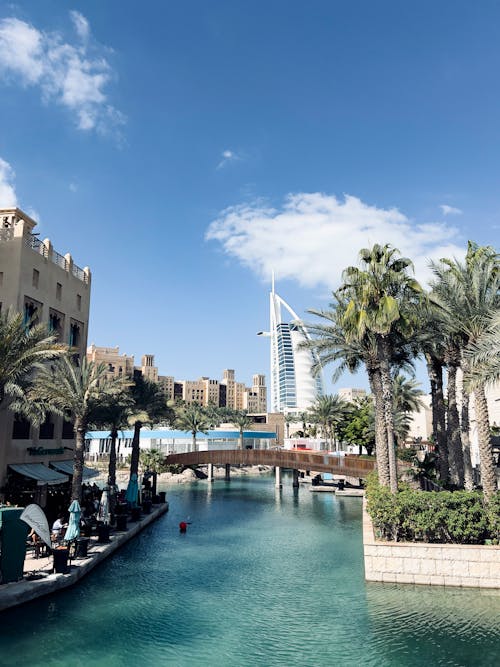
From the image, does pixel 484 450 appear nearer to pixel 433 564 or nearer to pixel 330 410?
pixel 433 564

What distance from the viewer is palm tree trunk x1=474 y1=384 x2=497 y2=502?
797 inches

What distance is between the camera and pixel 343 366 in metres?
32.3

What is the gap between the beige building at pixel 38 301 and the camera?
28.1 meters

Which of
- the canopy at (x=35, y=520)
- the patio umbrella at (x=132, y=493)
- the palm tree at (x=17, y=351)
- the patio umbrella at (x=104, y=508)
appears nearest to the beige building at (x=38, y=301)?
the palm tree at (x=17, y=351)

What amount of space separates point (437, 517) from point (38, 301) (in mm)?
24530

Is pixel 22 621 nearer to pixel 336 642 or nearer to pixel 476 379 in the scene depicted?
pixel 336 642

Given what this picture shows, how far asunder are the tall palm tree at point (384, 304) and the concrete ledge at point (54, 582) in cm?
1343

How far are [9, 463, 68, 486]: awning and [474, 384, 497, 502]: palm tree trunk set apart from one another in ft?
71.8

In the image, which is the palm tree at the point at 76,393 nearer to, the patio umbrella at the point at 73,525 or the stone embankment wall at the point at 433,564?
the patio umbrella at the point at 73,525

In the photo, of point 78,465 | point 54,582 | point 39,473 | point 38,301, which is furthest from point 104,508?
point 38,301

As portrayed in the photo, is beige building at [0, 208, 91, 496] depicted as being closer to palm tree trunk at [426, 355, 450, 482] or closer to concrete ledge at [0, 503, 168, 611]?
concrete ledge at [0, 503, 168, 611]

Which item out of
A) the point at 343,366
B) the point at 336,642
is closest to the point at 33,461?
the point at 343,366

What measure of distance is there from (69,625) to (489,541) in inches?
596

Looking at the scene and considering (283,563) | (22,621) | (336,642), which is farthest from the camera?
(283,563)
